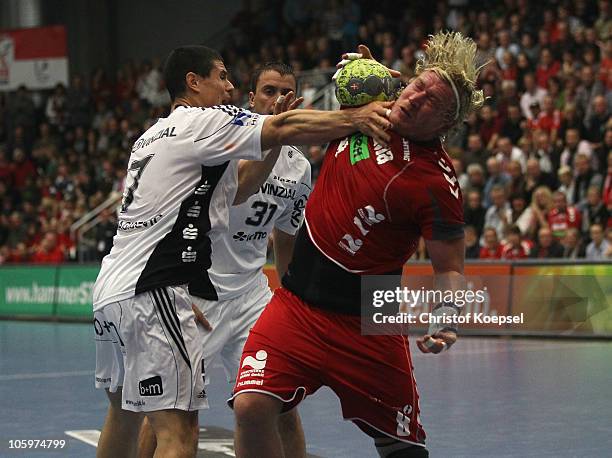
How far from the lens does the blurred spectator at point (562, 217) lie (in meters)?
15.4

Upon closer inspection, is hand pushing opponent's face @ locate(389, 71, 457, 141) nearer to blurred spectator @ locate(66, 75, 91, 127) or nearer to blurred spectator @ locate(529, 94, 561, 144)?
blurred spectator @ locate(529, 94, 561, 144)

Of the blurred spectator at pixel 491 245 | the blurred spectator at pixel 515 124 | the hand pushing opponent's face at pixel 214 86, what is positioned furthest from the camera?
the blurred spectator at pixel 515 124

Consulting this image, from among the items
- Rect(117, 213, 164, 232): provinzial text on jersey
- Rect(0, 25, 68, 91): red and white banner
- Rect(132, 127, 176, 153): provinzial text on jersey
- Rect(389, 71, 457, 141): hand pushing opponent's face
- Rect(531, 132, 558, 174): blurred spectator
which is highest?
Rect(0, 25, 68, 91): red and white banner

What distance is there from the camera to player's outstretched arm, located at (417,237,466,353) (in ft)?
15.5

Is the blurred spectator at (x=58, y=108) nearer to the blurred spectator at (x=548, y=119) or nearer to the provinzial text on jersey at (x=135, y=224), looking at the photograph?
the blurred spectator at (x=548, y=119)

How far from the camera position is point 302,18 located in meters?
26.1

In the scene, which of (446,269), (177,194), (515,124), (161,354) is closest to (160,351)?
(161,354)

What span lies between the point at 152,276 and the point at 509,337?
1051 cm

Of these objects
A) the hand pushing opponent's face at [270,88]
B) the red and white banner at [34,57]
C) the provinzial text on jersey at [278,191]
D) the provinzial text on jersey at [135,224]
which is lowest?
the provinzial text on jersey at [135,224]

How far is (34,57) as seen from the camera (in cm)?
2505

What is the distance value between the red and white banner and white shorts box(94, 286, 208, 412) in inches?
804

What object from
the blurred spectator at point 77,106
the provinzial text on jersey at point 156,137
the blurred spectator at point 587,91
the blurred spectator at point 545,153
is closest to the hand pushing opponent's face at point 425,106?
the provinzial text on jersey at point 156,137

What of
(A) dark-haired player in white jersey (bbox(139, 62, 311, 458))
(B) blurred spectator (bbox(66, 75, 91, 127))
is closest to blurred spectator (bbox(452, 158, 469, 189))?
(A) dark-haired player in white jersey (bbox(139, 62, 311, 458))

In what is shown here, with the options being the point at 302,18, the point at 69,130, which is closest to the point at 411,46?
the point at 302,18
